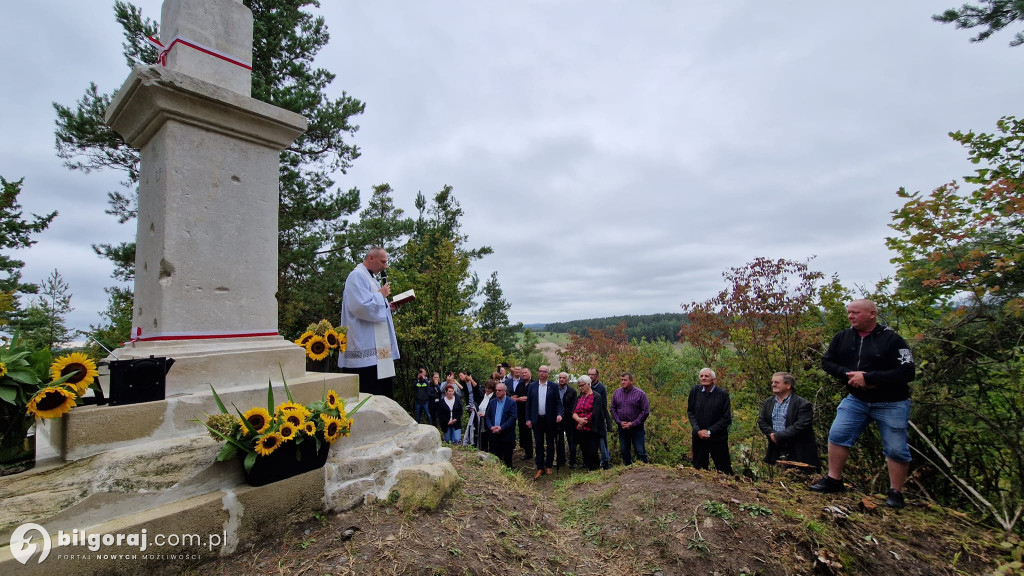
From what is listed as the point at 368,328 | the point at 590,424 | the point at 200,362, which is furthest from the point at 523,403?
the point at 200,362

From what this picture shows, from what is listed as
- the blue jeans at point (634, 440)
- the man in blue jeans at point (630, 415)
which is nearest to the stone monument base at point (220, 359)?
the man in blue jeans at point (630, 415)

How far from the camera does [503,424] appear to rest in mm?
7488

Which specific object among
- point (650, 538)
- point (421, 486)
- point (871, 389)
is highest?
point (871, 389)

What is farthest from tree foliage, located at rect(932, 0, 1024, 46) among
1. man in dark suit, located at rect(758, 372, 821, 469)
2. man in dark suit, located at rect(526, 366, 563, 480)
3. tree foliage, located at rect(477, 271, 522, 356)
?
tree foliage, located at rect(477, 271, 522, 356)

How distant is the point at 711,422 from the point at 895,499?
85.3 inches

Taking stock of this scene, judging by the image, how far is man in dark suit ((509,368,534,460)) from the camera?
845 centimetres

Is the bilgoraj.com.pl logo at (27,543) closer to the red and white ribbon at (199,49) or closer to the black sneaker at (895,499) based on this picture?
the red and white ribbon at (199,49)

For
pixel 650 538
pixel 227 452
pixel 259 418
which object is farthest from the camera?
pixel 650 538

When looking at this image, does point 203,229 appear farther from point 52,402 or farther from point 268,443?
point 268,443

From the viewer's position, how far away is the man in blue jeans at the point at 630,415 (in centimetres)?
669

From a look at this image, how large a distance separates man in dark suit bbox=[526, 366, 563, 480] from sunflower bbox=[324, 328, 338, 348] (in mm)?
4270

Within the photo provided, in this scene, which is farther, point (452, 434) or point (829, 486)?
point (452, 434)

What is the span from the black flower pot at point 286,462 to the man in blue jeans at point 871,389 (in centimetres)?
393

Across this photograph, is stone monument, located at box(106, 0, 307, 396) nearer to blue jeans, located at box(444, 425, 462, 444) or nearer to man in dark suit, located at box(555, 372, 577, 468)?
man in dark suit, located at box(555, 372, 577, 468)
